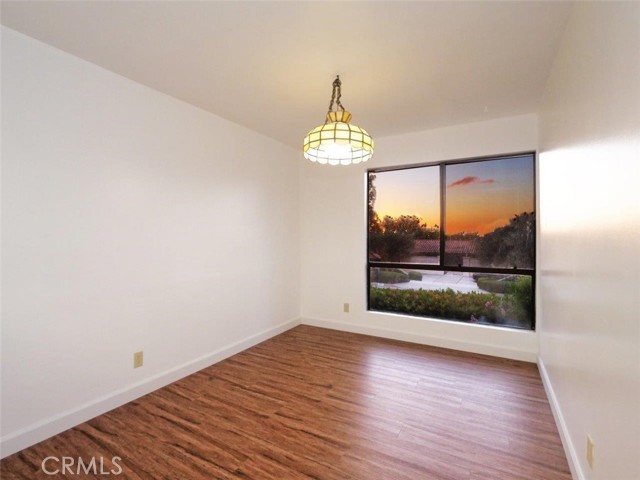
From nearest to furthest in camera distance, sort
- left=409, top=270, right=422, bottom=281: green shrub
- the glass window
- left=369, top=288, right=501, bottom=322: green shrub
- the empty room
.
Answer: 1. the empty room
2. left=369, top=288, right=501, bottom=322: green shrub
3. the glass window
4. left=409, top=270, right=422, bottom=281: green shrub

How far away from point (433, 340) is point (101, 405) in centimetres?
329

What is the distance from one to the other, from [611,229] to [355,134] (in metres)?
1.32

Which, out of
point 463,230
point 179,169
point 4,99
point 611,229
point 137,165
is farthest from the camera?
point 463,230

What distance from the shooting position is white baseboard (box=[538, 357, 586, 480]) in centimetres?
163

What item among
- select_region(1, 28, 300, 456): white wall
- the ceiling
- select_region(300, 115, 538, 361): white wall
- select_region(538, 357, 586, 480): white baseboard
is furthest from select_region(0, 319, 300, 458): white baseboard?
select_region(538, 357, 586, 480): white baseboard

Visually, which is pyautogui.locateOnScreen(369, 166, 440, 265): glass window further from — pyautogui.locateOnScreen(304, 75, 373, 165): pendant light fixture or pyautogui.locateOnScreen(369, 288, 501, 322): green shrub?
pyautogui.locateOnScreen(304, 75, 373, 165): pendant light fixture

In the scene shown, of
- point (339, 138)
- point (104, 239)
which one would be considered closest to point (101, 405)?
point (104, 239)

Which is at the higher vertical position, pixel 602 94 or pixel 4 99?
pixel 4 99

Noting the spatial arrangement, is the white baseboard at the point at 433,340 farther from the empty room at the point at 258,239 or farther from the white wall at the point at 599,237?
the white wall at the point at 599,237

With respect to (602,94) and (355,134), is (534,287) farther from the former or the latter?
(355,134)

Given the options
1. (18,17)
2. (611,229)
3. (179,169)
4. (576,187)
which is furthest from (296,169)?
(611,229)

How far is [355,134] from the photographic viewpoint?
6.29ft

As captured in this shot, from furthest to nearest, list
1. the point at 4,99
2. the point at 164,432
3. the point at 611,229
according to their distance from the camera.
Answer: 1. the point at 164,432
2. the point at 4,99
3. the point at 611,229

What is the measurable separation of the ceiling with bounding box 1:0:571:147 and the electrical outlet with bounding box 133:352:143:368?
7.33ft
